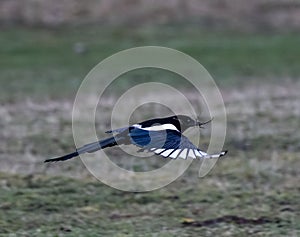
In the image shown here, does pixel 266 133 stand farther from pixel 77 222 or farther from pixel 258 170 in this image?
pixel 77 222

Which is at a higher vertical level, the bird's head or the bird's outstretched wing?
the bird's head

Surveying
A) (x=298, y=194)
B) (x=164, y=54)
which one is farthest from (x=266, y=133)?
(x=164, y=54)

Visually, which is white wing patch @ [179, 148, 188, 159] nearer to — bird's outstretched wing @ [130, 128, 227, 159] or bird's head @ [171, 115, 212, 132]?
bird's outstretched wing @ [130, 128, 227, 159]

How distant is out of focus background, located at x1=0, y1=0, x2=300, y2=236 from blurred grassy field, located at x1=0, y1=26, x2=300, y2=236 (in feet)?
0.04

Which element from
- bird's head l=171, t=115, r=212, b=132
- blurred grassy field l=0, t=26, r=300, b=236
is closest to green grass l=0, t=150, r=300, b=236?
blurred grassy field l=0, t=26, r=300, b=236

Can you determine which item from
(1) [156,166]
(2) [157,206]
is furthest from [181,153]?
(1) [156,166]

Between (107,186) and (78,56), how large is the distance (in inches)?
359

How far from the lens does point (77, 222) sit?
5.53 m

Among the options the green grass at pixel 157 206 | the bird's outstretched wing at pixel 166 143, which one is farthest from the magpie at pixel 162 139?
the green grass at pixel 157 206

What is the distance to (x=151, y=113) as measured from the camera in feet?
33.1

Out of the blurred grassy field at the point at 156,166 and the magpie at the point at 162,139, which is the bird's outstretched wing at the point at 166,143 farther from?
the blurred grassy field at the point at 156,166

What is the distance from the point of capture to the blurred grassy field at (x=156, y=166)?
5531 mm

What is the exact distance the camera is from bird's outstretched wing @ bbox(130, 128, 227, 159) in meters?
4.37

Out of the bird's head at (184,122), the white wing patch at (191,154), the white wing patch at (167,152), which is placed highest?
the bird's head at (184,122)
